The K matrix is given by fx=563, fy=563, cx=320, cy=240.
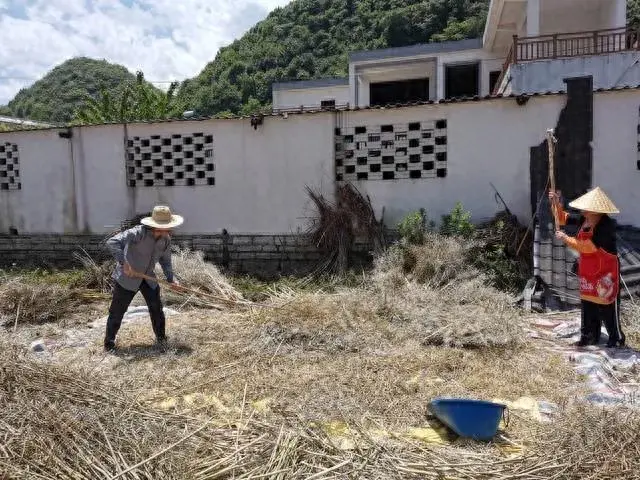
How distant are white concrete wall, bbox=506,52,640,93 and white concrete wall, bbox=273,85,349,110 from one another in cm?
1162

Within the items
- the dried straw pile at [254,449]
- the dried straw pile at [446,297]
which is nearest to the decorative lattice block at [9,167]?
the dried straw pile at [446,297]

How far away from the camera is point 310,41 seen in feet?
147

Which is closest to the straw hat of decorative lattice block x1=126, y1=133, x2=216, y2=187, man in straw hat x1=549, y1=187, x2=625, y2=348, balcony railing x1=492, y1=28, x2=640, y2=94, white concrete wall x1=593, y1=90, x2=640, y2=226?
man in straw hat x1=549, y1=187, x2=625, y2=348

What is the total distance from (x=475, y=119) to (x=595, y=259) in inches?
156

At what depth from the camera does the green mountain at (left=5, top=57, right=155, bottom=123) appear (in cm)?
4641

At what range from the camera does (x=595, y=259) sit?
196 inches

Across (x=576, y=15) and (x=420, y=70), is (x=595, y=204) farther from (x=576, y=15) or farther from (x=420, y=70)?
(x=420, y=70)

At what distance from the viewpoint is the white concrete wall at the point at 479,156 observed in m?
8.18

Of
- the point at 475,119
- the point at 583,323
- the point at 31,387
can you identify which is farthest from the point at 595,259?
the point at 31,387

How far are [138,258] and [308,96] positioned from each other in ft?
59.2

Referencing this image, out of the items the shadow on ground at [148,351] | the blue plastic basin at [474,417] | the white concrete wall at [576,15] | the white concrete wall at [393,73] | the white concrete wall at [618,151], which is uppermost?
the white concrete wall at [576,15]

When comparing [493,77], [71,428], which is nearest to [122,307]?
[71,428]

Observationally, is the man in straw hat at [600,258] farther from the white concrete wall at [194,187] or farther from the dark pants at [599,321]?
the white concrete wall at [194,187]

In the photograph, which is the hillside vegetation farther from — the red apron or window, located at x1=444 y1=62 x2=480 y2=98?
the red apron
